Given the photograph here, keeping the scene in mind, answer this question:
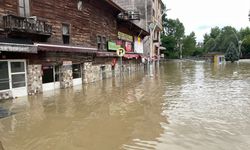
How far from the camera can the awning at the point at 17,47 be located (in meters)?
10.3

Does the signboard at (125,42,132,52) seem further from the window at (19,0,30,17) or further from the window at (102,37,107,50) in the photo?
the window at (19,0,30,17)

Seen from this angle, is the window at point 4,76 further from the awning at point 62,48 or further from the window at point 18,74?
the awning at point 62,48

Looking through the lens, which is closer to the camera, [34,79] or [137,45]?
[34,79]

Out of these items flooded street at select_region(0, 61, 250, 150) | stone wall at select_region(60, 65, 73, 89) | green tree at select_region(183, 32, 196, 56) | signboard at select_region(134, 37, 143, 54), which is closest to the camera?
flooded street at select_region(0, 61, 250, 150)

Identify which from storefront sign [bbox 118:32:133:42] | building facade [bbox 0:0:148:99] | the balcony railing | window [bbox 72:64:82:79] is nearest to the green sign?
building facade [bbox 0:0:148:99]

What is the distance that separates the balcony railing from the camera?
1088 centimetres

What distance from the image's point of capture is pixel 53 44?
14.0m

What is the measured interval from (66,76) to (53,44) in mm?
2617

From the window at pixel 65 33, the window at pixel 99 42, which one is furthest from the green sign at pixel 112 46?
the window at pixel 65 33

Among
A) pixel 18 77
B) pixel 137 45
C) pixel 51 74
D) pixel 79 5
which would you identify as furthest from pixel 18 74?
pixel 137 45

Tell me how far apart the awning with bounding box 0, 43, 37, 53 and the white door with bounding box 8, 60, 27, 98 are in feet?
3.32

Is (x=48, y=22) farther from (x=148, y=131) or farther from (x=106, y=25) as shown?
(x=148, y=131)

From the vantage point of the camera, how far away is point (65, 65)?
15672mm

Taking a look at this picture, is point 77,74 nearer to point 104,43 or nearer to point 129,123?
point 104,43
